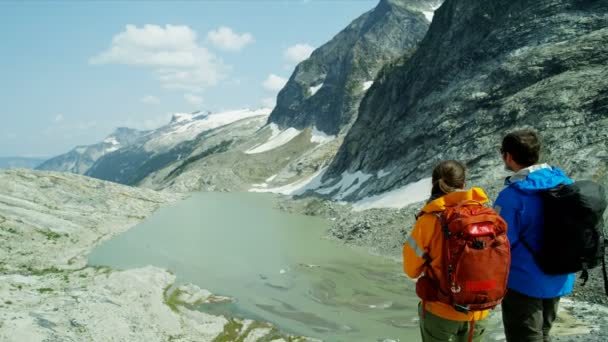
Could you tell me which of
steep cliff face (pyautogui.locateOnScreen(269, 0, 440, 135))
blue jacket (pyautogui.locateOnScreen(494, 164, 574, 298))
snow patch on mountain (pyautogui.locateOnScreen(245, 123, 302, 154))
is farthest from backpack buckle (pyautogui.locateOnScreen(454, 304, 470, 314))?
snow patch on mountain (pyautogui.locateOnScreen(245, 123, 302, 154))

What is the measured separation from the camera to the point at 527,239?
5.63m

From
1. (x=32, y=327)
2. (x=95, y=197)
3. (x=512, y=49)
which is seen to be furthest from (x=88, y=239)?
(x=512, y=49)

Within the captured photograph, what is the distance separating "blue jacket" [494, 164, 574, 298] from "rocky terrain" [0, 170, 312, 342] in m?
15.7

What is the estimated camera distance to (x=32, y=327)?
17.4 meters

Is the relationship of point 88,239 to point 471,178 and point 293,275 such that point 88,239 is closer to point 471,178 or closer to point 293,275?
point 293,275

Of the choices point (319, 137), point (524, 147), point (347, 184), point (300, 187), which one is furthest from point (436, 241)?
point (319, 137)

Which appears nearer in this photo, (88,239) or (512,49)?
(88,239)

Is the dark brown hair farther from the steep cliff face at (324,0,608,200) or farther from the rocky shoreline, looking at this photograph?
the steep cliff face at (324,0,608,200)

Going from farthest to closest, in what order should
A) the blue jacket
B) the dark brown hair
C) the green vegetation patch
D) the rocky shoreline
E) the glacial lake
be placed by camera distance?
the green vegetation patch, the glacial lake, the rocky shoreline, the dark brown hair, the blue jacket

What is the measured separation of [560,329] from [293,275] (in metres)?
17.7

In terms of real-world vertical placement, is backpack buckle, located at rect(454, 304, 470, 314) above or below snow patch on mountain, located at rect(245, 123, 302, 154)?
below

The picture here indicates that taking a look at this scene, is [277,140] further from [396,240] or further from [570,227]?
[570,227]

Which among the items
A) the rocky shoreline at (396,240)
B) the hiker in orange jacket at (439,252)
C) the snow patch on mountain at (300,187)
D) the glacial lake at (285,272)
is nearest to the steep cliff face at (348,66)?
the snow patch on mountain at (300,187)

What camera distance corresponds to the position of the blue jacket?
18.3ft
